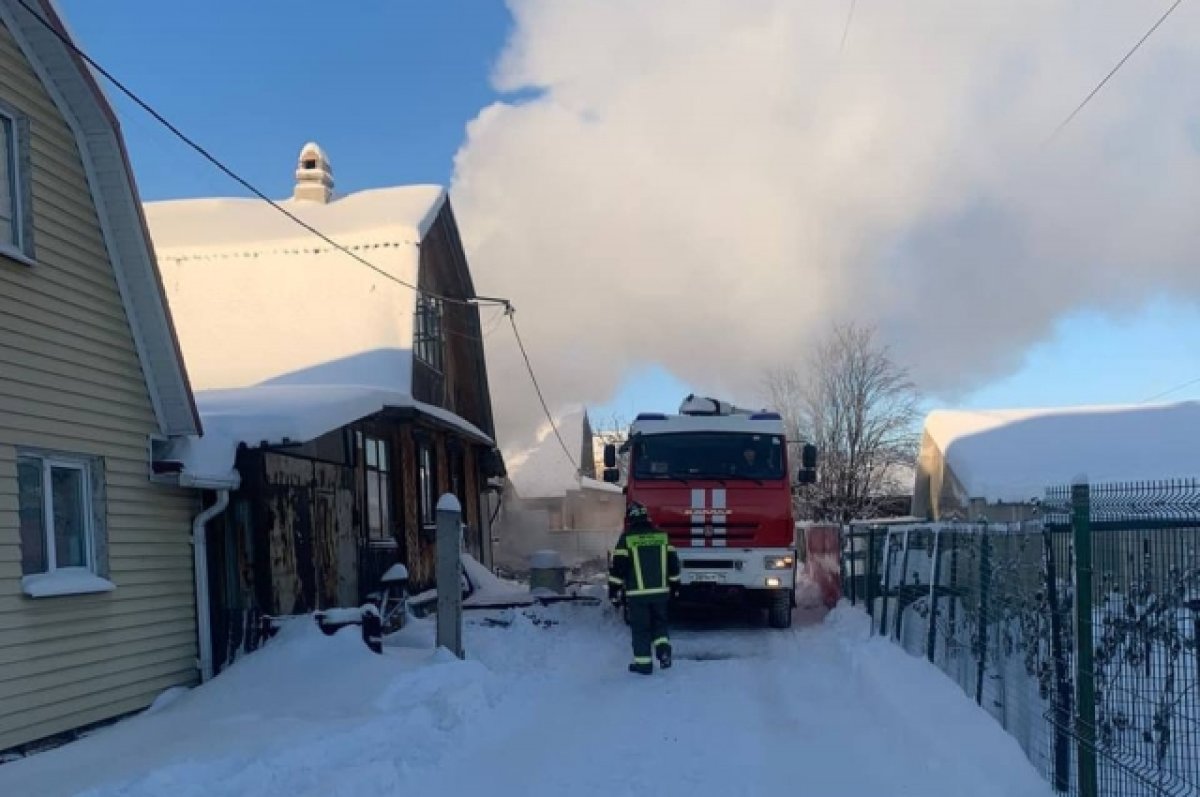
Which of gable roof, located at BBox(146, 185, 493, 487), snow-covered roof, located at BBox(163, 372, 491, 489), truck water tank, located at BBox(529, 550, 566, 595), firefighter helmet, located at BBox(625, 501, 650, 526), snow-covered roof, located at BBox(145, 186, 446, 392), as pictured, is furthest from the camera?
truck water tank, located at BBox(529, 550, 566, 595)

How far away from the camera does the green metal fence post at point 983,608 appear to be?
816 cm

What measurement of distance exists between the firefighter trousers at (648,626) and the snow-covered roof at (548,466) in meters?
36.6

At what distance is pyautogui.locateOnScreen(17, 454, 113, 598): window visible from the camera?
852cm

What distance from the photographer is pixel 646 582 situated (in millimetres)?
11398

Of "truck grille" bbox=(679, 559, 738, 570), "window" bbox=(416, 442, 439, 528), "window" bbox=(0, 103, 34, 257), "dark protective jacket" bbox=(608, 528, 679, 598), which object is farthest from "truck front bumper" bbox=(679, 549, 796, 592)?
"window" bbox=(0, 103, 34, 257)

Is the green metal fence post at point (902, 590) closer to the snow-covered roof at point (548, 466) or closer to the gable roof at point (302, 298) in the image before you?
the gable roof at point (302, 298)

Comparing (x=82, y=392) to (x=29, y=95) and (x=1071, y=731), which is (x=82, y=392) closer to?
(x=29, y=95)

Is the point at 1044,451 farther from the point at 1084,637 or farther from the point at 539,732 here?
the point at 1084,637

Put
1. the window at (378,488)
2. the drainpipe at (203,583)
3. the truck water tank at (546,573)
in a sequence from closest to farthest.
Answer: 1. the drainpipe at (203,583)
2. the window at (378,488)
3. the truck water tank at (546,573)

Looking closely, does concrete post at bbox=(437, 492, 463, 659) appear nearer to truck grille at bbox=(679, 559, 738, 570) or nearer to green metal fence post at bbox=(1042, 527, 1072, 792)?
truck grille at bbox=(679, 559, 738, 570)

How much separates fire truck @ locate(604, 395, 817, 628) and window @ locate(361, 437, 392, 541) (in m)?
4.17

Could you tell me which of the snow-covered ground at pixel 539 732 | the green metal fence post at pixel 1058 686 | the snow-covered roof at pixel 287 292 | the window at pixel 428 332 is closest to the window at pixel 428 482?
the window at pixel 428 332

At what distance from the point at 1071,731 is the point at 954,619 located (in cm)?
391

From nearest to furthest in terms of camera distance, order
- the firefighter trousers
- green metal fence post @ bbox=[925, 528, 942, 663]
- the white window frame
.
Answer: the white window frame, green metal fence post @ bbox=[925, 528, 942, 663], the firefighter trousers
